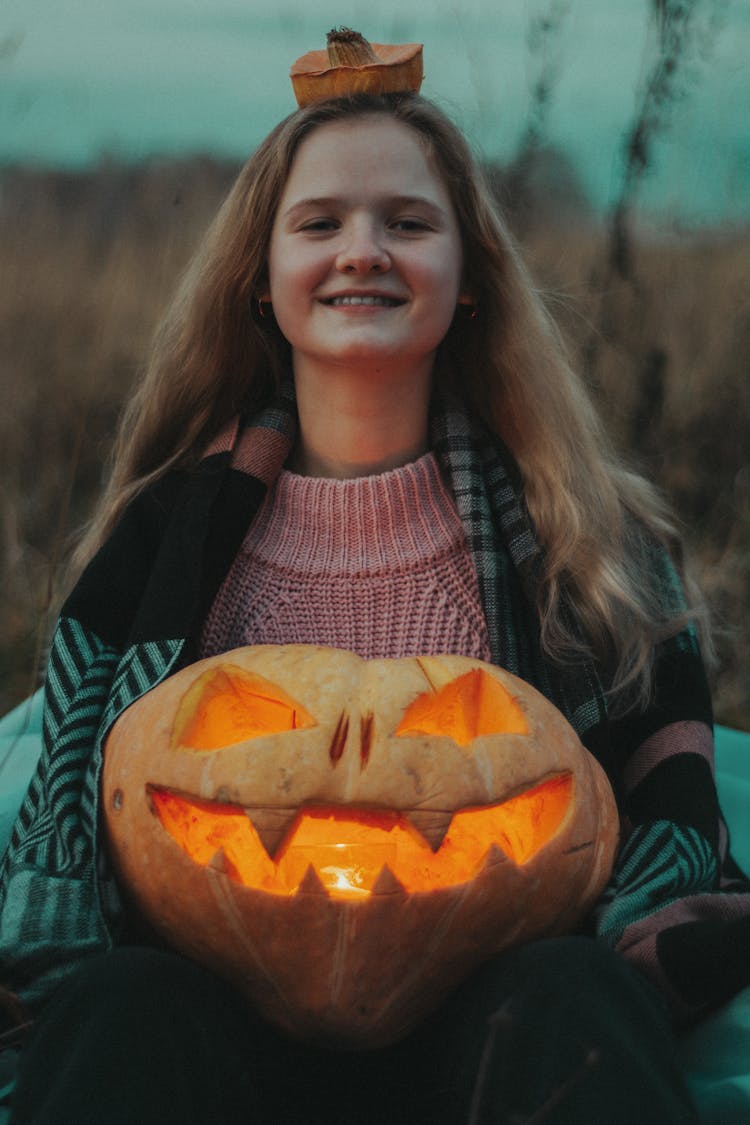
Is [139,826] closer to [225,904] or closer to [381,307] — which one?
[225,904]

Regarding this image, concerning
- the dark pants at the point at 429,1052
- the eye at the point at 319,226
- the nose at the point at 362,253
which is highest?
the eye at the point at 319,226

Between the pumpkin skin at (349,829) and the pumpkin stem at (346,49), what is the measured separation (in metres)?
1.02

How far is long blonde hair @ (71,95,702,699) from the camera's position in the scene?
6.47 ft

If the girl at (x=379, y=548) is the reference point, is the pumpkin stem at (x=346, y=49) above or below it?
above

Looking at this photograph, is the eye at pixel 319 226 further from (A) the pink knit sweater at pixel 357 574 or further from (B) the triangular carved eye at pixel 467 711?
(B) the triangular carved eye at pixel 467 711

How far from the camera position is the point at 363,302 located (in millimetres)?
1896

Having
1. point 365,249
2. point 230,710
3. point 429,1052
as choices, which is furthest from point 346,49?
point 429,1052

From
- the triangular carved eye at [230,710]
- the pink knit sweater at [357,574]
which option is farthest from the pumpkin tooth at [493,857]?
the pink knit sweater at [357,574]

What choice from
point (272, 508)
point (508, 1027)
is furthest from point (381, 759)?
point (272, 508)

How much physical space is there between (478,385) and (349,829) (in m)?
1.05

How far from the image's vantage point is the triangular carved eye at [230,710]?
1.48m

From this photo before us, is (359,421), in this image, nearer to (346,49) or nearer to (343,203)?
(343,203)

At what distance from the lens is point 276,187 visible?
6.64 feet

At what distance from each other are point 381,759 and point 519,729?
21 cm
